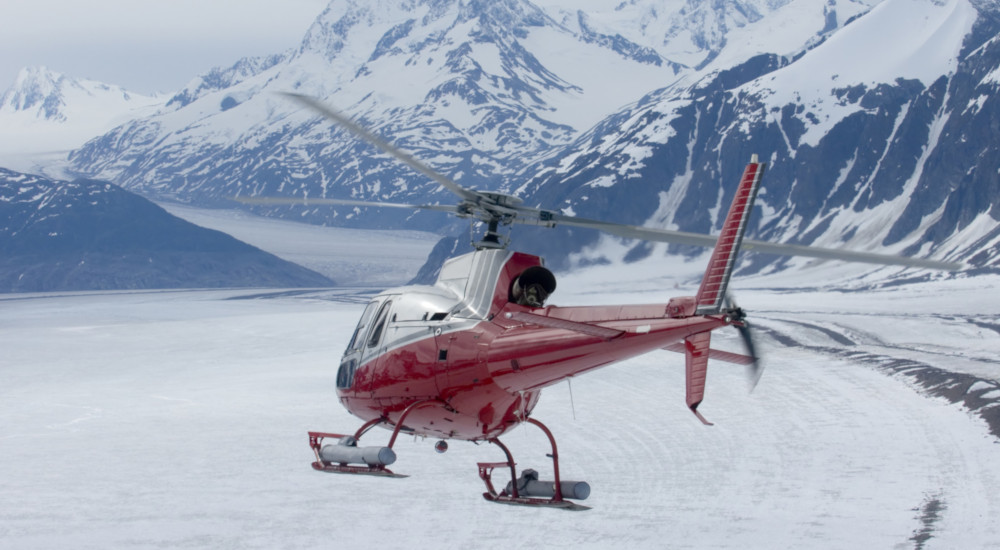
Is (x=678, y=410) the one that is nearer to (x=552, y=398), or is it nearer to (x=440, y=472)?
(x=552, y=398)

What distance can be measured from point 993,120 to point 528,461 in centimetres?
16680

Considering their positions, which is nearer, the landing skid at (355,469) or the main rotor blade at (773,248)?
the main rotor blade at (773,248)

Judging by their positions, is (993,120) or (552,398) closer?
(552,398)

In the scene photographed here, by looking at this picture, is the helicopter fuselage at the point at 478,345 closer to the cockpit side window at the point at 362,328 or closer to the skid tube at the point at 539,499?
the cockpit side window at the point at 362,328

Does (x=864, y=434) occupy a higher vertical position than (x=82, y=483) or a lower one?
higher

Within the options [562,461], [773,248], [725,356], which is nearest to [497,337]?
[725,356]

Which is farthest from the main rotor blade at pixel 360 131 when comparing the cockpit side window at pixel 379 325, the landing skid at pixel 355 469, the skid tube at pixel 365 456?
the landing skid at pixel 355 469

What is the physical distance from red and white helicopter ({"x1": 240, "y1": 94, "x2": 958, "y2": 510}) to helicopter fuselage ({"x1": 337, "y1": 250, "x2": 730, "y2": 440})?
27mm

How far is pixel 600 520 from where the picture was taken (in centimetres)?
4472

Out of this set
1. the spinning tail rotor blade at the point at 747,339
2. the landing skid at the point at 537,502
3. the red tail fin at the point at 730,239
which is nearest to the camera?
the red tail fin at the point at 730,239

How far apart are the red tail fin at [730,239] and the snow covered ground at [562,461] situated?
71.3 feet

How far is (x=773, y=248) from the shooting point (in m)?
20.8

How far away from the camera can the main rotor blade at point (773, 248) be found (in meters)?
19.0

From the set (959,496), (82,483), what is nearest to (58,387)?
(82,483)
